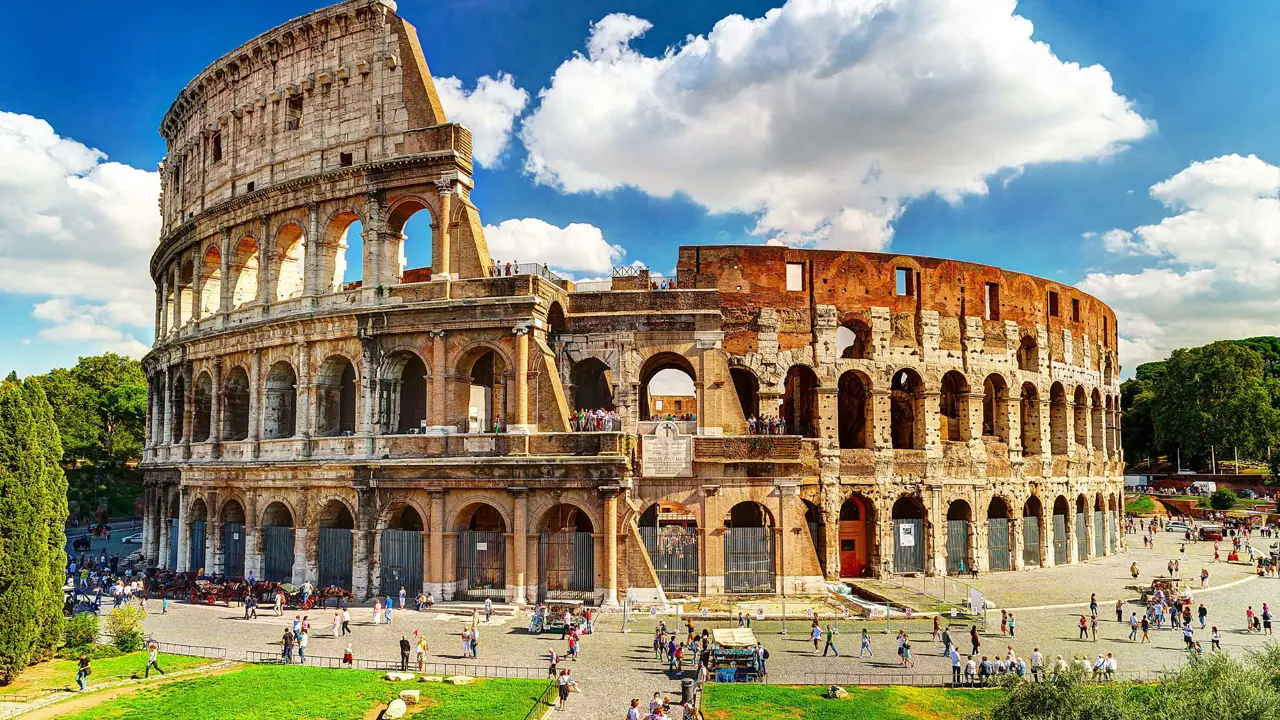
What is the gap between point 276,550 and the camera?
3206 cm

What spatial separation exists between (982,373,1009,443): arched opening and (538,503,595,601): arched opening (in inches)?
794

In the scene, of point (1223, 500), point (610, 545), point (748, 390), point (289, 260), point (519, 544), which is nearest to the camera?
point (610, 545)

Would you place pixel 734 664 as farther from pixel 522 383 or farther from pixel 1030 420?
pixel 1030 420

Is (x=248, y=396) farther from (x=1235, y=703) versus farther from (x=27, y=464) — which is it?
(x=1235, y=703)

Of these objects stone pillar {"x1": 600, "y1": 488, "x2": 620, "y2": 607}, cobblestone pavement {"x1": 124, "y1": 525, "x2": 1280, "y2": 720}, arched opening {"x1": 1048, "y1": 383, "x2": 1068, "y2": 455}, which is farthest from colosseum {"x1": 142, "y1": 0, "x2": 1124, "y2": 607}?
cobblestone pavement {"x1": 124, "y1": 525, "x2": 1280, "y2": 720}

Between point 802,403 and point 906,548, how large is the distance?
24.1ft

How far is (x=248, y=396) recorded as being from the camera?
36062mm

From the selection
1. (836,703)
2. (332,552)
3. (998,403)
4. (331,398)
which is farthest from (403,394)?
(998,403)

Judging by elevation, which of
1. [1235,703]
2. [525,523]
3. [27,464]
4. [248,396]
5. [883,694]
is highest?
[248,396]

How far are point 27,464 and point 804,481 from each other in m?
25.6

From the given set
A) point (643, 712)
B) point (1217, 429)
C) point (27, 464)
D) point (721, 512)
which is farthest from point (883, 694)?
point (1217, 429)

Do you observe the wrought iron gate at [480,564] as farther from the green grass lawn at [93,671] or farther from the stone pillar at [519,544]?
the green grass lawn at [93,671]

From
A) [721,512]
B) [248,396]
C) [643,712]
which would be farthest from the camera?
[248,396]

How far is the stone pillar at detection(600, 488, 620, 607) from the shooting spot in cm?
2764
